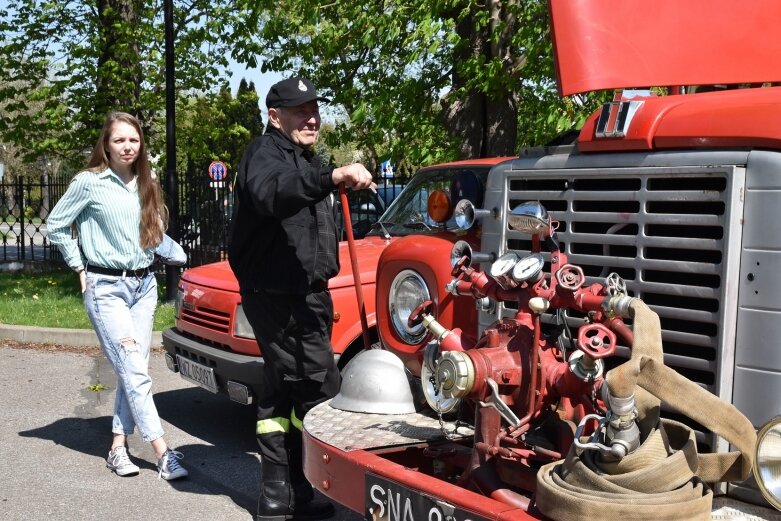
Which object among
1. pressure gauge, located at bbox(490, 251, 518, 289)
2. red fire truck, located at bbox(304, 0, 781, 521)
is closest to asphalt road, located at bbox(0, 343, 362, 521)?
red fire truck, located at bbox(304, 0, 781, 521)

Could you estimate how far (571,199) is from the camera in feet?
10.2

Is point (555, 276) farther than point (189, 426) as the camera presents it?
No

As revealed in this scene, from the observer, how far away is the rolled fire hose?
2.38 meters

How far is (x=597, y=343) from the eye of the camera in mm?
2650

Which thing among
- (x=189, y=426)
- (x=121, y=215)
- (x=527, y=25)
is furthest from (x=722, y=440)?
(x=527, y=25)

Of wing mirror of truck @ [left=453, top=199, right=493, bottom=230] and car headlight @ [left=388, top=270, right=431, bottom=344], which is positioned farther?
car headlight @ [left=388, top=270, right=431, bottom=344]

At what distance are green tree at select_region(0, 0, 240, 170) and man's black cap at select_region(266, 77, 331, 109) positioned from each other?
34.2 ft

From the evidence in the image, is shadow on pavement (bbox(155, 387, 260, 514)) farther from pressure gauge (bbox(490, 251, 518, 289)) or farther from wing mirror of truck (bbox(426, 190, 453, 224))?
pressure gauge (bbox(490, 251, 518, 289))

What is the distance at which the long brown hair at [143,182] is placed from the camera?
17.8ft

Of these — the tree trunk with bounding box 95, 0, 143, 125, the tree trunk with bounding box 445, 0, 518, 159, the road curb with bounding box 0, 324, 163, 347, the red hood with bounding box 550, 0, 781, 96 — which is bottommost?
the road curb with bounding box 0, 324, 163, 347

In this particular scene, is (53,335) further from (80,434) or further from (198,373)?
(198,373)

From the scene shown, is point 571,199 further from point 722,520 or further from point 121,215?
point 121,215

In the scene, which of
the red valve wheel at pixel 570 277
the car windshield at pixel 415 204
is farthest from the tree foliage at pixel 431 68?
the red valve wheel at pixel 570 277

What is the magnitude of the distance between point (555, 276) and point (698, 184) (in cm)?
50
